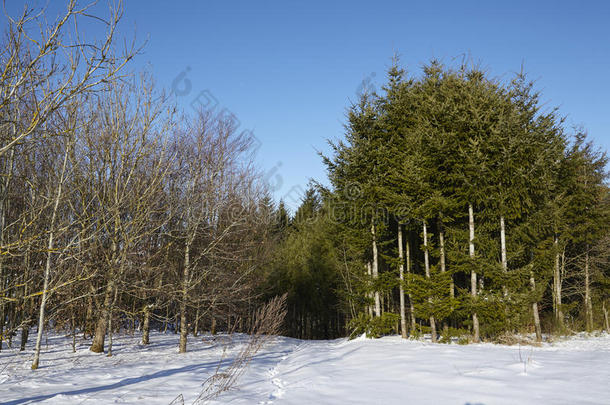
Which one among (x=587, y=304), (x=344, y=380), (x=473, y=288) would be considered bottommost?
(x=344, y=380)

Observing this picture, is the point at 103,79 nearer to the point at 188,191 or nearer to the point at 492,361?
the point at 492,361

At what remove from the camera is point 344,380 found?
7.15 meters

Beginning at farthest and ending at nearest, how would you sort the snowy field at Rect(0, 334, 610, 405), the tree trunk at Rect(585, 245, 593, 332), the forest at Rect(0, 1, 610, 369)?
the tree trunk at Rect(585, 245, 593, 332) < the forest at Rect(0, 1, 610, 369) < the snowy field at Rect(0, 334, 610, 405)

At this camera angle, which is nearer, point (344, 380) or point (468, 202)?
point (344, 380)

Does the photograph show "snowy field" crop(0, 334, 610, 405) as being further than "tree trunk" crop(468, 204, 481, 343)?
No

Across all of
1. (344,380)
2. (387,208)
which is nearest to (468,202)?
(387,208)

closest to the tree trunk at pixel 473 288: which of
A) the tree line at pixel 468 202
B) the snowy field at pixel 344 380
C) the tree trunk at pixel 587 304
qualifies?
the tree line at pixel 468 202

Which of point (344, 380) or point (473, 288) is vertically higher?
point (473, 288)

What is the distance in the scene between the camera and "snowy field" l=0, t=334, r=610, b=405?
5.56m

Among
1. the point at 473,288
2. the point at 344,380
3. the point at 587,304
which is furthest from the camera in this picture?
the point at 587,304

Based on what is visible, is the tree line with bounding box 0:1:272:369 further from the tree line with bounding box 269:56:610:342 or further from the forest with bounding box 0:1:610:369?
the tree line with bounding box 269:56:610:342

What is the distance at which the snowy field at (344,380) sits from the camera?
556 centimetres

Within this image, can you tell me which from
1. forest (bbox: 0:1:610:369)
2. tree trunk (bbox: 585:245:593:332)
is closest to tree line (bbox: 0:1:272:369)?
forest (bbox: 0:1:610:369)

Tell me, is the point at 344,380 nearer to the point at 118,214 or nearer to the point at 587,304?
the point at 118,214
